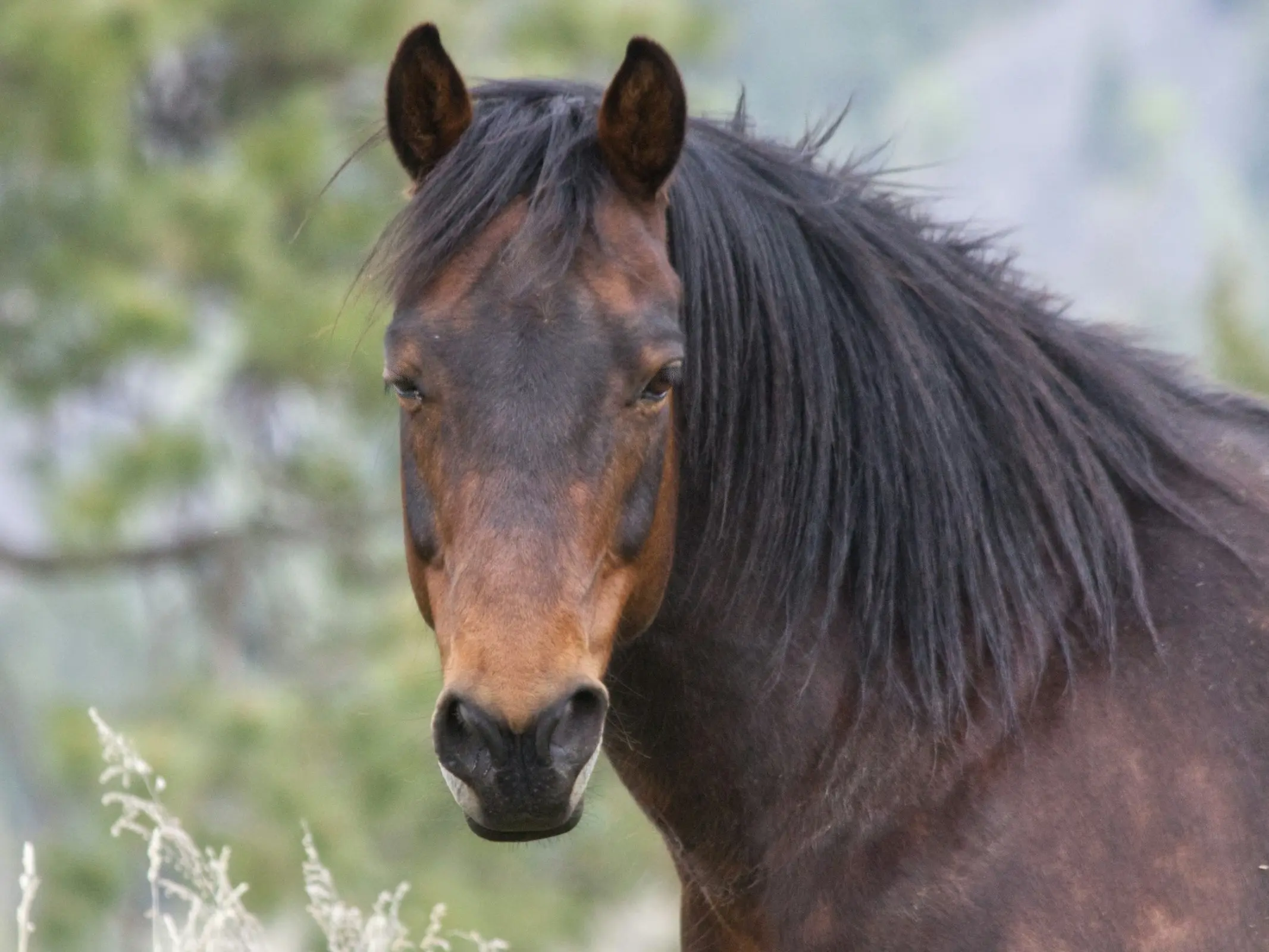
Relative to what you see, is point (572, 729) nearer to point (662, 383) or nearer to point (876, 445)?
point (662, 383)

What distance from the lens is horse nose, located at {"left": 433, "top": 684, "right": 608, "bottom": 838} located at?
218 cm

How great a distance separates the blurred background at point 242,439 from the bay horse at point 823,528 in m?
→ 4.73

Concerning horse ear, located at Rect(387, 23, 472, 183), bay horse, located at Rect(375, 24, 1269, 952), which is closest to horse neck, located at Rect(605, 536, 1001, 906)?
bay horse, located at Rect(375, 24, 1269, 952)

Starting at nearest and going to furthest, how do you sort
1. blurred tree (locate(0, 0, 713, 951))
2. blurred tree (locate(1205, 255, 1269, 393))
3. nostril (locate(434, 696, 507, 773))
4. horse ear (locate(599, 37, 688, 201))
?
nostril (locate(434, 696, 507, 773))
horse ear (locate(599, 37, 688, 201))
blurred tree (locate(0, 0, 713, 951))
blurred tree (locate(1205, 255, 1269, 393))

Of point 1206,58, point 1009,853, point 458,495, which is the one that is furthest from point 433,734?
point 1206,58

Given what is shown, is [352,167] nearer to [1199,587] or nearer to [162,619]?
[162,619]

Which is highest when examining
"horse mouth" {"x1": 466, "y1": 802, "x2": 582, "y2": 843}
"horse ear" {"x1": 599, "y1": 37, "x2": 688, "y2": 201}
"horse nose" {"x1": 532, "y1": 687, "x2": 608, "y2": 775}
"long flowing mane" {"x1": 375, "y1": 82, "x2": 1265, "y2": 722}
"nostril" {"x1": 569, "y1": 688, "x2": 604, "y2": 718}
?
"horse ear" {"x1": 599, "y1": 37, "x2": 688, "y2": 201}

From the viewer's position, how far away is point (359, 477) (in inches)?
463

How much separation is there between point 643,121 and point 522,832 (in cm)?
116

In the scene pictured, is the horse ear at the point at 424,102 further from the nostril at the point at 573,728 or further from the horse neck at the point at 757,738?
the nostril at the point at 573,728

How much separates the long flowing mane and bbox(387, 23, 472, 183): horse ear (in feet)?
0.17

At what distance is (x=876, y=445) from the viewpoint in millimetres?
2701

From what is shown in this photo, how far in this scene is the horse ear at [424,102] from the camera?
2.57 metres

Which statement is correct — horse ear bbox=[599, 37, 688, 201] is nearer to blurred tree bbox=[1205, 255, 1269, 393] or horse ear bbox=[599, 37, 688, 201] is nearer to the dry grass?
the dry grass
